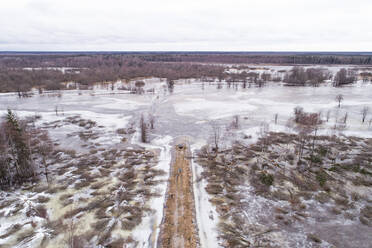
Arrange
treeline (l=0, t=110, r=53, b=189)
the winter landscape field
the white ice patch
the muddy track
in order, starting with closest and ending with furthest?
the muddy track, the winter landscape field, treeline (l=0, t=110, r=53, b=189), the white ice patch

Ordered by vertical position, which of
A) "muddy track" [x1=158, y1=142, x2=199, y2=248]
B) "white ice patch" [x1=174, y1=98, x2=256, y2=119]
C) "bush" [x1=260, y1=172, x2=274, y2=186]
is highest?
"white ice patch" [x1=174, y1=98, x2=256, y2=119]

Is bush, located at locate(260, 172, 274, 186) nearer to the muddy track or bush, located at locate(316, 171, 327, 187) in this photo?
bush, located at locate(316, 171, 327, 187)

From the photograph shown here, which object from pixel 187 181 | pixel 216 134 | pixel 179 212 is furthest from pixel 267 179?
pixel 216 134

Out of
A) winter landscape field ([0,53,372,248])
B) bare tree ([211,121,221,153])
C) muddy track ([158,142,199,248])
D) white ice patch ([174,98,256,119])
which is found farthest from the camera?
white ice patch ([174,98,256,119])

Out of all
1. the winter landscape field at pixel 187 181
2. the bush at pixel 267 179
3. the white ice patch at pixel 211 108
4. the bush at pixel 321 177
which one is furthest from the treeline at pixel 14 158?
the white ice patch at pixel 211 108

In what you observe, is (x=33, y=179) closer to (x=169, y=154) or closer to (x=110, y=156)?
(x=110, y=156)

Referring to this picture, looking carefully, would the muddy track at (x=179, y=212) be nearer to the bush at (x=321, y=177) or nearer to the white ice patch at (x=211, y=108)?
the bush at (x=321, y=177)

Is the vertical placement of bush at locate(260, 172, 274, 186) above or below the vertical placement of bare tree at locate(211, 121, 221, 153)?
below

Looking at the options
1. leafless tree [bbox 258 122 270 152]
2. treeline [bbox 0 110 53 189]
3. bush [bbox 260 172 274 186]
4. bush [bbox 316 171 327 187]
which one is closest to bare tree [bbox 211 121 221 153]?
leafless tree [bbox 258 122 270 152]
